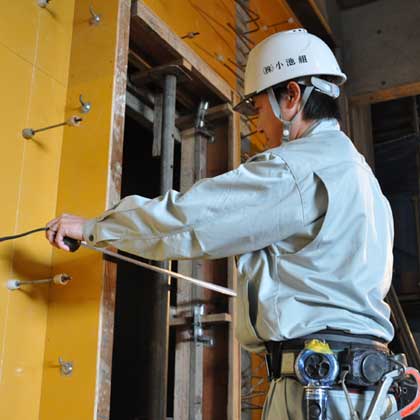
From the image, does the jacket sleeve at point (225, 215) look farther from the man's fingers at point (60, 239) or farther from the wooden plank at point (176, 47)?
the wooden plank at point (176, 47)

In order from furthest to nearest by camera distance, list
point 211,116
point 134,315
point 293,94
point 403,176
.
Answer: point 403,176, point 134,315, point 211,116, point 293,94

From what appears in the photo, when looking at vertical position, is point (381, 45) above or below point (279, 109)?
above

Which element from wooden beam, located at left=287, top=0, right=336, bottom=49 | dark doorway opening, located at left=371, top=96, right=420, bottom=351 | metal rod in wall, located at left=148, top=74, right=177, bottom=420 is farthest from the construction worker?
dark doorway opening, located at left=371, top=96, right=420, bottom=351

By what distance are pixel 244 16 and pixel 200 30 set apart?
638 millimetres

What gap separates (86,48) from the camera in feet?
6.73

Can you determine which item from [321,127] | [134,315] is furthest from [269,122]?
[134,315]

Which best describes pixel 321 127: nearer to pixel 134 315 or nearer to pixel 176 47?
pixel 176 47

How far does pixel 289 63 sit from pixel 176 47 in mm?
693

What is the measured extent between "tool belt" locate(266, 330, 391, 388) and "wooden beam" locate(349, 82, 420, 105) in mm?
2823

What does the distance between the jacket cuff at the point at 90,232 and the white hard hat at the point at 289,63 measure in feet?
1.90

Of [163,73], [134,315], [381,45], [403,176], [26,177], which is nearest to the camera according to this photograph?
[26,177]

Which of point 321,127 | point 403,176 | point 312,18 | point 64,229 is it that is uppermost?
point 312,18

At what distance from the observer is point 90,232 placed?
5.22ft

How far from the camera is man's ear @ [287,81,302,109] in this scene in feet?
5.59
